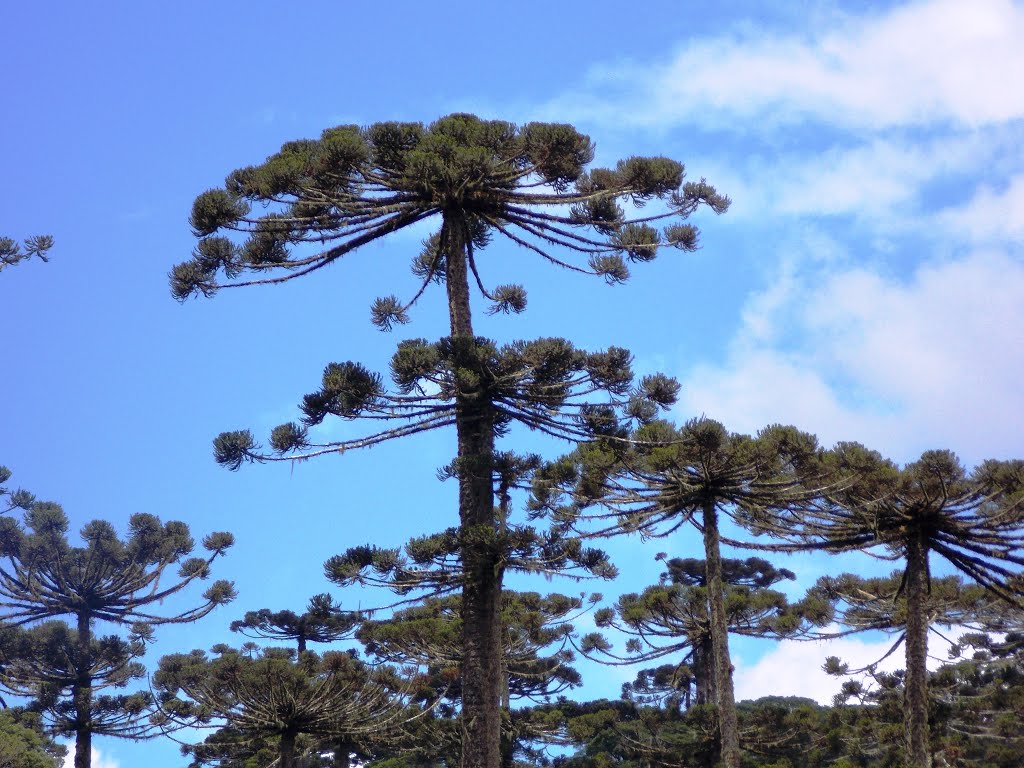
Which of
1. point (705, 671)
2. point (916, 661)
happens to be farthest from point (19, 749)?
point (916, 661)

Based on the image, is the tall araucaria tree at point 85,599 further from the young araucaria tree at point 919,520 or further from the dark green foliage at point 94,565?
the young araucaria tree at point 919,520

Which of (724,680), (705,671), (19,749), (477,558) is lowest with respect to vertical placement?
(19,749)

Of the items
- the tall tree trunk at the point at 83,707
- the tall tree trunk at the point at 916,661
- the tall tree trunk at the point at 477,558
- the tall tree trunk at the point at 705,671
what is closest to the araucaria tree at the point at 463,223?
the tall tree trunk at the point at 477,558

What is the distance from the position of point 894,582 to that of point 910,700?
4.07 meters

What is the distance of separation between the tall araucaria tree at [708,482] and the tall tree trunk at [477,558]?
1.59 m

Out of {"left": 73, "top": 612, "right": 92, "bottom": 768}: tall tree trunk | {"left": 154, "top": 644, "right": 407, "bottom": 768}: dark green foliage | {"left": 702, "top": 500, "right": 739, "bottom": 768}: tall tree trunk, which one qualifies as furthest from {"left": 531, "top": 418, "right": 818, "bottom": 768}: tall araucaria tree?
{"left": 73, "top": 612, "right": 92, "bottom": 768}: tall tree trunk

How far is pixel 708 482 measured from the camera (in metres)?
19.2

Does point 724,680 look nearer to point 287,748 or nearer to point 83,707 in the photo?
point 287,748

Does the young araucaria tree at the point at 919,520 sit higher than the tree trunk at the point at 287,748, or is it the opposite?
the young araucaria tree at the point at 919,520

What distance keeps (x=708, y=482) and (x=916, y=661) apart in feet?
16.3

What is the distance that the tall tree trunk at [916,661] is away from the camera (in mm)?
19781

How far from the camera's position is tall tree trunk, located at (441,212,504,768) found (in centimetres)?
1430

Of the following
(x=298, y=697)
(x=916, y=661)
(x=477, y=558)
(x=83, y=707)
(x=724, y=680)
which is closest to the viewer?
(x=477, y=558)

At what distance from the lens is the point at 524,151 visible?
15.4 m
